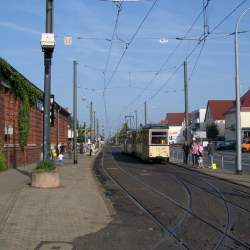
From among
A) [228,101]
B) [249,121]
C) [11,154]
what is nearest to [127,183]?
[11,154]

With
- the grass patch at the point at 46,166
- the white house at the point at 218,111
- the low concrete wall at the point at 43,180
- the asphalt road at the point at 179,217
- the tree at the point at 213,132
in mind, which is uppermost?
the white house at the point at 218,111

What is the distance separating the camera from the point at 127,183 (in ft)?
82.7

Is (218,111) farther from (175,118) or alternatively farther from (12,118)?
(12,118)

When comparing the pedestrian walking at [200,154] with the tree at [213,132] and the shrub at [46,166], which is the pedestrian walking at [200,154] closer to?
the shrub at [46,166]

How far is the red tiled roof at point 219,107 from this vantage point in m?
134

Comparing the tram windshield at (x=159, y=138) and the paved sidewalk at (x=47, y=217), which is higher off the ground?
the tram windshield at (x=159, y=138)

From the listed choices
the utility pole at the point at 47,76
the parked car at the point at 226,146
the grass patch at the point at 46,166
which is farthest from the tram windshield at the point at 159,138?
the parked car at the point at 226,146

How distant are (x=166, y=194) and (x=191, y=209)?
4.44 metres

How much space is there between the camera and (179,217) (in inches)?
546

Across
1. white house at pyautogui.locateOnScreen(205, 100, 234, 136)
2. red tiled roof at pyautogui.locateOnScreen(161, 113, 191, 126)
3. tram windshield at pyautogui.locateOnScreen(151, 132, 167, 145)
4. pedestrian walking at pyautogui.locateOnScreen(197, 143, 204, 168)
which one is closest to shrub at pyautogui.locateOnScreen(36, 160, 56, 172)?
pedestrian walking at pyautogui.locateOnScreen(197, 143, 204, 168)

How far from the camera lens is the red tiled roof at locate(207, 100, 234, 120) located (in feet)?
438

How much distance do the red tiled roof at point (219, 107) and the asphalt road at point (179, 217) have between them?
11179 centimetres

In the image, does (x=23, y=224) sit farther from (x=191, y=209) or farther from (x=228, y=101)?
(x=228, y=101)

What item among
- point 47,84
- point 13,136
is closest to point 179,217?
point 47,84
